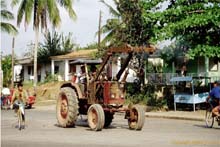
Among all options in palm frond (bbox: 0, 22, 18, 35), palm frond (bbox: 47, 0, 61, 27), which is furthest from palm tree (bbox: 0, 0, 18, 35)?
palm frond (bbox: 47, 0, 61, 27)

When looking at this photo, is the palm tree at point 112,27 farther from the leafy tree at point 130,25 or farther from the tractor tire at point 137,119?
the tractor tire at point 137,119

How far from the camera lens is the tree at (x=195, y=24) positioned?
24.6 meters

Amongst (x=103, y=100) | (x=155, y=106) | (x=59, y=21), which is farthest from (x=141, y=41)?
(x=103, y=100)

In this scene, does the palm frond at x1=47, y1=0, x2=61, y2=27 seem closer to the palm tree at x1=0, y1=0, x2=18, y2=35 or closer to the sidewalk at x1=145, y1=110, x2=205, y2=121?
the palm tree at x1=0, y1=0, x2=18, y2=35

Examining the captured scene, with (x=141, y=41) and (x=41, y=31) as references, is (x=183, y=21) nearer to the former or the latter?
(x=141, y=41)

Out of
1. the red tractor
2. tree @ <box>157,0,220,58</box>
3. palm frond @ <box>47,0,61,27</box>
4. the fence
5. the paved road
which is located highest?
palm frond @ <box>47,0,61,27</box>

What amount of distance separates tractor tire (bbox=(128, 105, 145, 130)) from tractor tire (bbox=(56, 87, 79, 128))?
2.10 meters

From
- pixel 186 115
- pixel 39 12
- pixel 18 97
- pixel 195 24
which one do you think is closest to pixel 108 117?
pixel 18 97

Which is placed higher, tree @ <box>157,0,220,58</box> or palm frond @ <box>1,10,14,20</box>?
palm frond @ <box>1,10,14,20</box>

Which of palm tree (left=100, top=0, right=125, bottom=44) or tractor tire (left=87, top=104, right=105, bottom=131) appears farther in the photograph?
palm tree (left=100, top=0, right=125, bottom=44)

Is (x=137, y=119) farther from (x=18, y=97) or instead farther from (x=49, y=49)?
(x=49, y=49)

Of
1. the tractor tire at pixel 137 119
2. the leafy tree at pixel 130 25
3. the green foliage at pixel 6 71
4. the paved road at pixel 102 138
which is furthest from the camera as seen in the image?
the green foliage at pixel 6 71

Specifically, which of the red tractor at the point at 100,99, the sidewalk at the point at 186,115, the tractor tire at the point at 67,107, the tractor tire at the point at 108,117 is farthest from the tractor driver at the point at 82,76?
the sidewalk at the point at 186,115

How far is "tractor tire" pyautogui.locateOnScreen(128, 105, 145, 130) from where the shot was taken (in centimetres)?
1706
